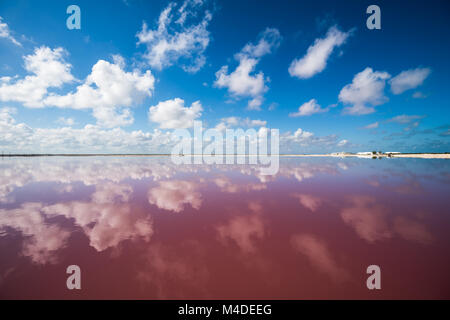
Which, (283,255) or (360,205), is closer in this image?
(283,255)

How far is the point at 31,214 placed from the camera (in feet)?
21.2

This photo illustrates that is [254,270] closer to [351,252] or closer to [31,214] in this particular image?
[351,252]

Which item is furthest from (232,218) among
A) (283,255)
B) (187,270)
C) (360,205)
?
(360,205)

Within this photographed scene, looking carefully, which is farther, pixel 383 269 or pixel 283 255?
pixel 283 255

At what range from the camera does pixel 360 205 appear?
734 centimetres

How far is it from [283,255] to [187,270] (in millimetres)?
2114
